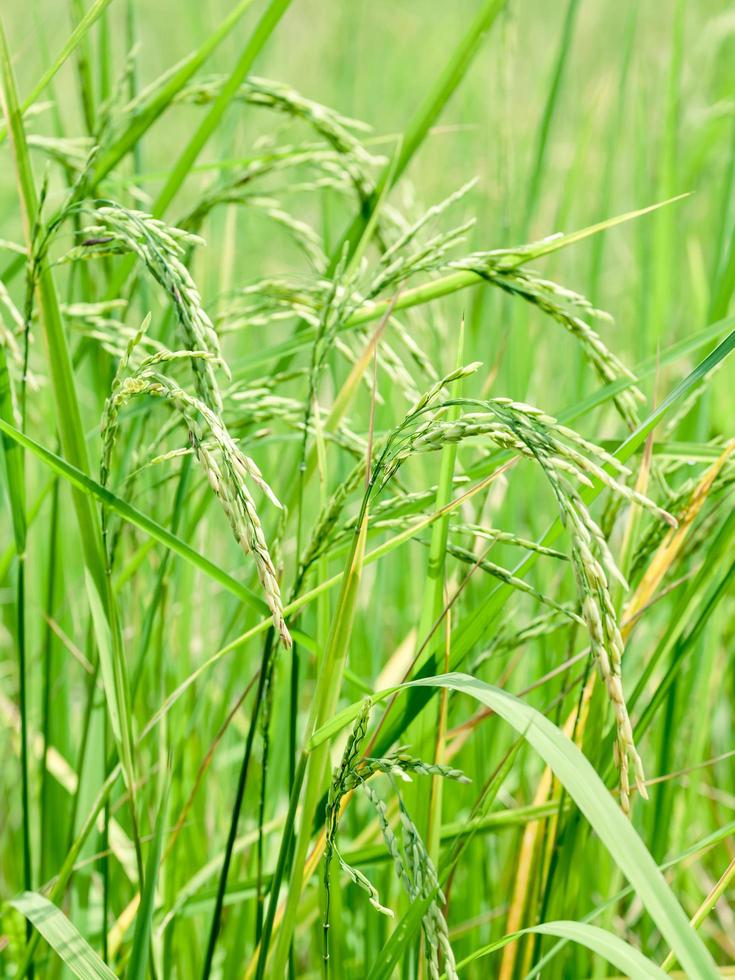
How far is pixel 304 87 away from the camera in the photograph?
380 cm

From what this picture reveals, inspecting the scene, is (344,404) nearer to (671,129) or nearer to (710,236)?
(671,129)

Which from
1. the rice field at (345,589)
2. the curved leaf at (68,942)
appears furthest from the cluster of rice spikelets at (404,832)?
the curved leaf at (68,942)

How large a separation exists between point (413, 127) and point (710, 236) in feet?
5.66

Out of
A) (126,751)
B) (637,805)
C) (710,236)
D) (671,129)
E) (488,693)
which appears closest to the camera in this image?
(488,693)

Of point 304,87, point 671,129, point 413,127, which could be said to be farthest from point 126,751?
point 304,87

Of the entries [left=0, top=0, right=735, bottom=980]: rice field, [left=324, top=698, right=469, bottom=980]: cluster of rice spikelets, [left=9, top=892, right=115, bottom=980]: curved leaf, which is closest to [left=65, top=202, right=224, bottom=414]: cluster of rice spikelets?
[left=0, top=0, right=735, bottom=980]: rice field

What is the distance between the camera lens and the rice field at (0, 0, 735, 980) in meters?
0.60

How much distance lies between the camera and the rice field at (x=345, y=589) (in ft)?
1.98

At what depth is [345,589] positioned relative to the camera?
2.08 ft

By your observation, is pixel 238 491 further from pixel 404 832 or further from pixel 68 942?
pixel 68 942

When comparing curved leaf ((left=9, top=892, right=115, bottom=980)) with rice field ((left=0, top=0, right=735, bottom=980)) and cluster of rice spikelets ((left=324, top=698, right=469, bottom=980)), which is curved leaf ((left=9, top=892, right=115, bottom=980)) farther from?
cluster of rice spikelets ((left=324, top=698, right=469, bottom=980))

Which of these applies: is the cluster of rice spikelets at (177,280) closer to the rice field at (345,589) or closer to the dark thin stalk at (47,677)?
the rice field at (345,589)

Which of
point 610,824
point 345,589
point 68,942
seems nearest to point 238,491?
point 345,589

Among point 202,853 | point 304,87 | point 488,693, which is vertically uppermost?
point 304,87
